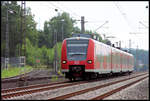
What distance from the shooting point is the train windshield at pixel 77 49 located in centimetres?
2072

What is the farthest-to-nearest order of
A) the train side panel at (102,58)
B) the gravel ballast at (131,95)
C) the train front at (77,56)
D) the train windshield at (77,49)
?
the train side panel at (102,58) < the train windshield at (77,49) < the train front at (77,56) < the gravel ballast at (131,95)

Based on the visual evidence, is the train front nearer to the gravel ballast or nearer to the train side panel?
the train side panel

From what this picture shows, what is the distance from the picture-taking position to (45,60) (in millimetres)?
71062

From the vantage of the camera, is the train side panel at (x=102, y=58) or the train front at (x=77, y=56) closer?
the train front at (x=77, y=56)

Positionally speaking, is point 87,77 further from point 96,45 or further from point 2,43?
point 2,43

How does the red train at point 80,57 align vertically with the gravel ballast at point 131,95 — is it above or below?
above

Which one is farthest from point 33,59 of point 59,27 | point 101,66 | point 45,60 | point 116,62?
point 101,66

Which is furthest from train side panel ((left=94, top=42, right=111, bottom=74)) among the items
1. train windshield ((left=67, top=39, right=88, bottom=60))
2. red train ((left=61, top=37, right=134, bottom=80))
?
train windshield ((left=67, top=39, right=88, bottom=60))

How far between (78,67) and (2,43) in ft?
161

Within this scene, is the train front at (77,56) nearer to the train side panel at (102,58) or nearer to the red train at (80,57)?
the red train at (80,57)

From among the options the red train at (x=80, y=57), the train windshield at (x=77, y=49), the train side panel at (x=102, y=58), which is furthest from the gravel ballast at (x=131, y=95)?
the train side panel at (x=102, y=58)

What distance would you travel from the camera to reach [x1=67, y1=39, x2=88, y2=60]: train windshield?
68.0 feet

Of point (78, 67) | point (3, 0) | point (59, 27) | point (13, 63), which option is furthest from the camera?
point (59, 27)

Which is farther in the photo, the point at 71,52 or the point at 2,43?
the point at 2,43
